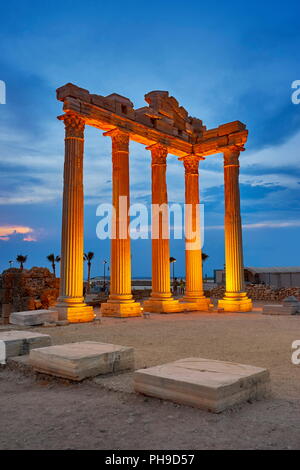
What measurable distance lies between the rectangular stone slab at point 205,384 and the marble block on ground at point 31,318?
8.52m

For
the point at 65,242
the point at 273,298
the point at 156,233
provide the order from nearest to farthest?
1. the point at 65,242
2. the point at 156,233
3. the point at 273,298

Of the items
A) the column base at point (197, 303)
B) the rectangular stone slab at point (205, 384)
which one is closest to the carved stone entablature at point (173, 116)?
the column base at point (197, 303)

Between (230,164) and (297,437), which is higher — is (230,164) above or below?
above

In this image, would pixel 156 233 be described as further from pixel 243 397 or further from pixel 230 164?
pixel 243 397

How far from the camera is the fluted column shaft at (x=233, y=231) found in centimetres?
1988

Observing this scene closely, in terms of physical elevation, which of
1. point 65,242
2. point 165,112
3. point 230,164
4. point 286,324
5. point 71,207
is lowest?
point 286,324

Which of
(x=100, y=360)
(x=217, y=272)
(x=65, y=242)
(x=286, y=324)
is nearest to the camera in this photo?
(x=100, y=360)

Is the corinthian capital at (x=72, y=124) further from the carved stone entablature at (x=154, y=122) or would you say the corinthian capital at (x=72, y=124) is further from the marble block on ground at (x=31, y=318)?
the marble block on ground at (x=31, y=318)

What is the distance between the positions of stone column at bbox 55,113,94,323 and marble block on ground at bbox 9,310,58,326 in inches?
45.8

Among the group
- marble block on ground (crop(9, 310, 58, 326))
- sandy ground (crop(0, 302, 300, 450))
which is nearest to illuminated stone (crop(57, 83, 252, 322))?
marble block on ground (crop(9, 310, 58, 326))

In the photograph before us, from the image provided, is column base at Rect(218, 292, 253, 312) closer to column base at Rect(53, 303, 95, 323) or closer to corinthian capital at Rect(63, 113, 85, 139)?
column base at Rect(53, 303, 95, 323)

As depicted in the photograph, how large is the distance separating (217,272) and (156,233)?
94.1ft

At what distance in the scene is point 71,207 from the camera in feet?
50.5

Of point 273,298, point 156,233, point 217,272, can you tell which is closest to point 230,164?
point 156,233
